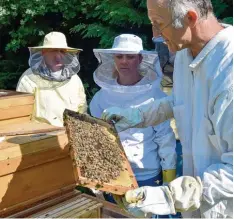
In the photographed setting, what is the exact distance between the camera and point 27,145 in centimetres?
173

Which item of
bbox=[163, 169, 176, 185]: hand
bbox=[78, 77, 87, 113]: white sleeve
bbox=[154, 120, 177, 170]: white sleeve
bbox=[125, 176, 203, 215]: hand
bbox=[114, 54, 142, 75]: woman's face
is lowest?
bbox=[163, 169, 176, 185]: hand

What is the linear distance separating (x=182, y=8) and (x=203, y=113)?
409mm

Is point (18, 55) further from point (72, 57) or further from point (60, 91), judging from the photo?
point (60, 91)

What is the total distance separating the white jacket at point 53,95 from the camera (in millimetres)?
2875

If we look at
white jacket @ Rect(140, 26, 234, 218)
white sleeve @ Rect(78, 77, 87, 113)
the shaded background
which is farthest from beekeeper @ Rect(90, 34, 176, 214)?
the shaded background

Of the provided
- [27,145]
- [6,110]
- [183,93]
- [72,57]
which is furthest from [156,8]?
[72,57]

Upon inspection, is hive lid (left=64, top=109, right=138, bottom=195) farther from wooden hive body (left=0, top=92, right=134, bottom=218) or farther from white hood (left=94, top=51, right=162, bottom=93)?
white hood (left=94, top=51, right=162, bottom=93)

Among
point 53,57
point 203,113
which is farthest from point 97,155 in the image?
point 53,57

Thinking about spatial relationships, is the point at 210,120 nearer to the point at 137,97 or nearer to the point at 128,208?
the point at 128,208

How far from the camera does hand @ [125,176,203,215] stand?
126cm

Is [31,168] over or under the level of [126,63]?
under

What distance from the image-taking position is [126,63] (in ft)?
8.67

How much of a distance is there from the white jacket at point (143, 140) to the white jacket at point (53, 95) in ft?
1.50

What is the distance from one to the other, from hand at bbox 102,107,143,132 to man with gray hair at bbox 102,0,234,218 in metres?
0.42
